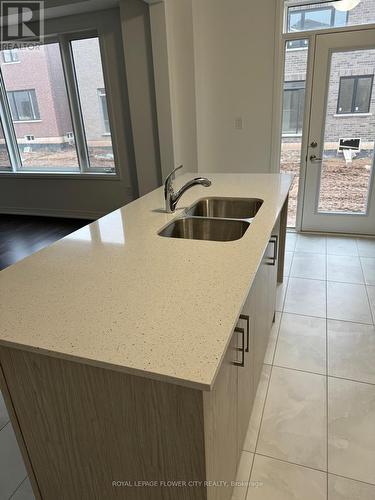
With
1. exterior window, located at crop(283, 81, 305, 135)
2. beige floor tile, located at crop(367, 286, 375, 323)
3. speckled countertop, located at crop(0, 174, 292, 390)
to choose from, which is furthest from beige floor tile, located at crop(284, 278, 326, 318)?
exterior window, located at crop(283, 81, 305, 135)

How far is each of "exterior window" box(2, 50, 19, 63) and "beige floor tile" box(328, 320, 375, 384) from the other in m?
5.12

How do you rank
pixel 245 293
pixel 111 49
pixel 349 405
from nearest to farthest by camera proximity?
pixel 245 293
pixel 349 405
pixel 111 49

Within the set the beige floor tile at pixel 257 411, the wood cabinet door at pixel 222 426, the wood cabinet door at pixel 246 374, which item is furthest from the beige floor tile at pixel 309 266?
the wood cabinet door at pixel 222 426

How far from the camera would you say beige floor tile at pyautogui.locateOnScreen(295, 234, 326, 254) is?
11.8 feet

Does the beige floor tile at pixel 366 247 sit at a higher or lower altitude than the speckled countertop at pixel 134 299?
lower

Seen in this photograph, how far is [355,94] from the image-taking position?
3465mm

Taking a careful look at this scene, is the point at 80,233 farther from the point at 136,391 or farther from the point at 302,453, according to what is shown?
the point at 302,453

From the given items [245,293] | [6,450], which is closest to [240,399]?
[245,293]

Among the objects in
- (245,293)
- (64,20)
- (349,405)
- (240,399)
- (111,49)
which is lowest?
(349,405)

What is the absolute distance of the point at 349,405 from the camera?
1.74 metres

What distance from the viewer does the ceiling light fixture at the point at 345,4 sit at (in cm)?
330

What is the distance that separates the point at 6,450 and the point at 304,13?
170 inches

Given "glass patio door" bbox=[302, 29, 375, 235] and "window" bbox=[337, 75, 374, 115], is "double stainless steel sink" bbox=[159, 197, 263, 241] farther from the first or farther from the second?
"window" bbox=[337, 75, 374, 115]

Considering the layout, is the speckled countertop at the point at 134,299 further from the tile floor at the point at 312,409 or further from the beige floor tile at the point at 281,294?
the beige floor tile at the point at 281,294
